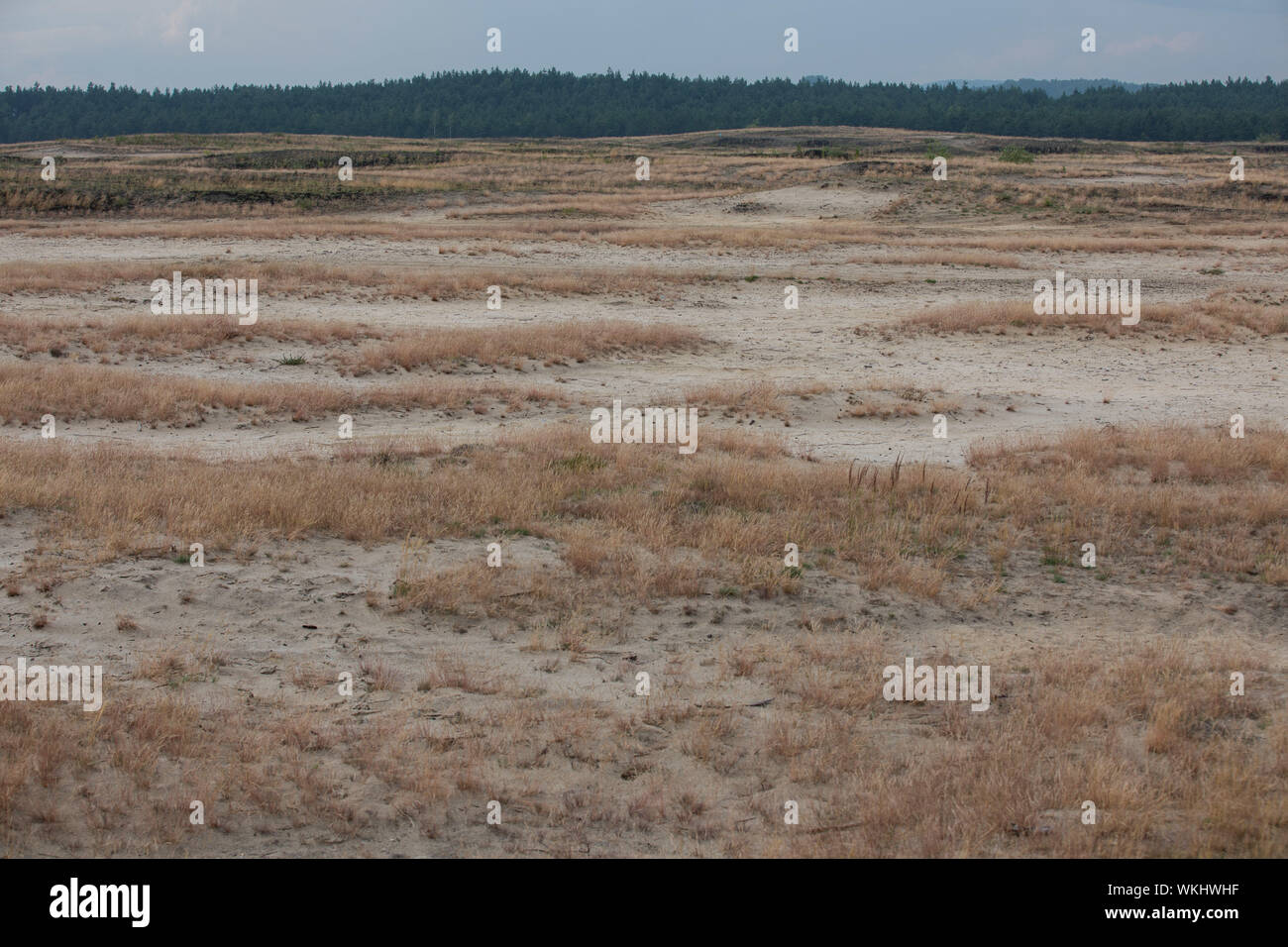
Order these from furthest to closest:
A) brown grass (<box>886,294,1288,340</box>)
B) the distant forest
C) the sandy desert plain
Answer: the distant forest
brown grass (<box>886,294,1288,340</box>)
the sandy desert plain

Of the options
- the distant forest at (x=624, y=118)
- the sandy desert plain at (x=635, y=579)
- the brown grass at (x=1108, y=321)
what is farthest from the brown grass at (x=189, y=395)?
the distant forest at (x=624, y=118)

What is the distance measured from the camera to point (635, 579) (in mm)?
9125

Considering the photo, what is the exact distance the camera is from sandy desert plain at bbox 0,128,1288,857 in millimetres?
5961

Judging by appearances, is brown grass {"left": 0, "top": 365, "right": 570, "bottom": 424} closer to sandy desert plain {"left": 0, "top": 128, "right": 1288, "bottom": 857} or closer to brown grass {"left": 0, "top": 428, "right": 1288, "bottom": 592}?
sandy desert plain {"left": 0, "top": 128, "right": 1288, "bottom": 857}

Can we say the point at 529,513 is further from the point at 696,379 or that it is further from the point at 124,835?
the point at 696,379

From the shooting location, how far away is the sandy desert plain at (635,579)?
19.6 feet

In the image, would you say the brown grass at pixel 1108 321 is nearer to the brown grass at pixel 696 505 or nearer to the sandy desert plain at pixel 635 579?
the sandy desert plain at pixel 635 579

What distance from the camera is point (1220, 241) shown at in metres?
37.4

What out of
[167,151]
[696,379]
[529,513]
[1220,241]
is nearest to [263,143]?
[167,151]

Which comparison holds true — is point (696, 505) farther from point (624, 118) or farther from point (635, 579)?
point (624, 118)

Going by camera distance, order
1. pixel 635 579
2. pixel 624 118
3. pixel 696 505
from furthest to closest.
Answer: pixel 624 118, pixel 696 505, pixel 635 579

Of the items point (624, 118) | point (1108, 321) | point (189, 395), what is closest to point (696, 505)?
point (189, 395)

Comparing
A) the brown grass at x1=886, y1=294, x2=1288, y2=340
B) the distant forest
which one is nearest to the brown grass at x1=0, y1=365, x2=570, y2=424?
the brown grass at x1=886, y1=294, x2=1288, y2=340

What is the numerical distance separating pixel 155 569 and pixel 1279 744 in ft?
27.5
